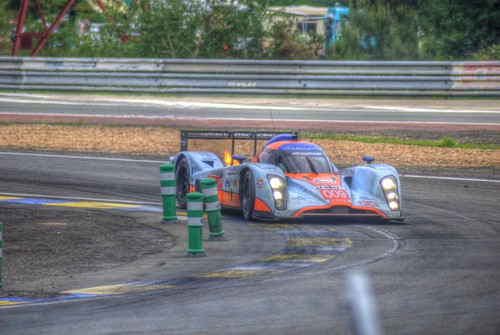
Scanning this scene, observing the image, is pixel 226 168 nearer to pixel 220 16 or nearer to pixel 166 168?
pixel 166 168

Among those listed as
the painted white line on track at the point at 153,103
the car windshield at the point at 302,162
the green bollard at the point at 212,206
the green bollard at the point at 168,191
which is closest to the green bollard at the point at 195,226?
the green bollard at the point at 212,206

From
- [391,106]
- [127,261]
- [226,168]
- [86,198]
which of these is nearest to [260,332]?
[127,261]

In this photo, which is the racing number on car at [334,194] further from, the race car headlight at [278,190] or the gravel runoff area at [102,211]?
the gravel runoff area at [102,211]

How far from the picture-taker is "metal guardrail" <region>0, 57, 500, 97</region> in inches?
1030

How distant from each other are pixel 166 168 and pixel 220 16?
18362 mm

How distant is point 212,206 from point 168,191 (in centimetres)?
154

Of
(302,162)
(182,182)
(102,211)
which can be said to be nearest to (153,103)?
(182,182)

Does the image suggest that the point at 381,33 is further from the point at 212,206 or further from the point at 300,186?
the point at 212,206

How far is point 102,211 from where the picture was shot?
14141 mm

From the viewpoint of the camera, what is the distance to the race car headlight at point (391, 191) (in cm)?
A: 1284

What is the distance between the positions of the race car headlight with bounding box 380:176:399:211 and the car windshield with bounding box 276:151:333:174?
2.58 ft

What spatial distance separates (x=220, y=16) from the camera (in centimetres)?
3059

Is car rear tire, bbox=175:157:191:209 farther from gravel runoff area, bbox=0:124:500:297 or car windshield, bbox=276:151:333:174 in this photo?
car windshield, bbox=276:151:333:174

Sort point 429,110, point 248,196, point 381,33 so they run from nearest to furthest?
point 248,196
point 429,110
point 381,33
